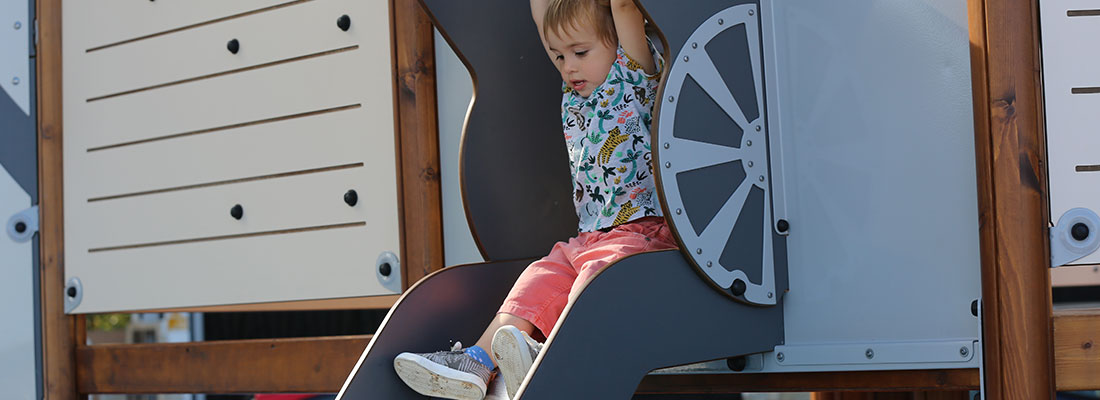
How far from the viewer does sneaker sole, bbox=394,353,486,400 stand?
210cm

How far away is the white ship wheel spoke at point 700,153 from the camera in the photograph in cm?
224

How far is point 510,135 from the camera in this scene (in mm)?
2701

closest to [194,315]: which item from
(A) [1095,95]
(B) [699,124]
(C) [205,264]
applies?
(C) [205,264]

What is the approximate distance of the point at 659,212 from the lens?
8.04ft

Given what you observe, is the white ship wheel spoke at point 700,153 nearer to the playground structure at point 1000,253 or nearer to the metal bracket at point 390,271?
the playground structure at point 1000,253

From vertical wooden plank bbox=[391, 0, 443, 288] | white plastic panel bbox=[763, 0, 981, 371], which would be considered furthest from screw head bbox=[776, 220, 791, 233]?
vertical wooden plank bbox=[391, 0, 443, 288]

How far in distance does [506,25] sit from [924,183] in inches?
47.2

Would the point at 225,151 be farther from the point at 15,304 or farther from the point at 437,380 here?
the point at 437,380

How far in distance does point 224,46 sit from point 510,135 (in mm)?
1481

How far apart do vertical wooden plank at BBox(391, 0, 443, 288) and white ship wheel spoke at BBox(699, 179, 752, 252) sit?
46.4 inches

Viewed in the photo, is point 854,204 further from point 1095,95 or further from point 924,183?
point 1095,95

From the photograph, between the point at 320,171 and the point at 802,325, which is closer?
the point at 802,325

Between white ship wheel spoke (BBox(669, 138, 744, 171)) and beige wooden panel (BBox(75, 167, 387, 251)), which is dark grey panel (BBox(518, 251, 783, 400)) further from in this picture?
beige wooden panel (BBox(75, 167, 387, 251))

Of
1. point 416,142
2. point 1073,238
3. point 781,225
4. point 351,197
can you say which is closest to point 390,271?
point 351,197
